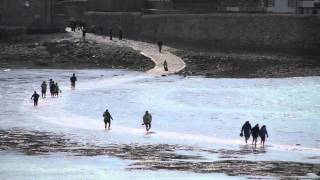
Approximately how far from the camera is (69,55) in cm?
6888

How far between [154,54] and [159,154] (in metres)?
38.9

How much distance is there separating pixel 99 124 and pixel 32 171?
12.8m

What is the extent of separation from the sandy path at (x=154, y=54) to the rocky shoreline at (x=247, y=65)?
777 millimetres

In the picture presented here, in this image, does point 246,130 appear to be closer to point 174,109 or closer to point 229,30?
point 174,109

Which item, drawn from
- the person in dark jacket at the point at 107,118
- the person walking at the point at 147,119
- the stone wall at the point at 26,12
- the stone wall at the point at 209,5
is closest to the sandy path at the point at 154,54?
the stone wall at the point at 26,12

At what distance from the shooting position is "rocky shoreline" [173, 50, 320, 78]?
6122 centimetres

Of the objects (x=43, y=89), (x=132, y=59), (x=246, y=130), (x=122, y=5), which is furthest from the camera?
(x=122, y=5)

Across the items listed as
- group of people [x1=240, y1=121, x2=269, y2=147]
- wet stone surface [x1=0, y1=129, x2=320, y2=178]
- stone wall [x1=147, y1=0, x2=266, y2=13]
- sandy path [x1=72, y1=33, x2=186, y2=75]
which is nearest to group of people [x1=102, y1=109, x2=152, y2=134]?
wet stone surface [x1=0, y1=129, x2=320, y2=178]

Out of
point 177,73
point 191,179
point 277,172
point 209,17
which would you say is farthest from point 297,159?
point 209,17

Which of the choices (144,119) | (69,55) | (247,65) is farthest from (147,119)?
(69,55)

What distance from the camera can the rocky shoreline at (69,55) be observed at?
2618 inches

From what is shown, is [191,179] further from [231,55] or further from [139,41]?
[139,41]

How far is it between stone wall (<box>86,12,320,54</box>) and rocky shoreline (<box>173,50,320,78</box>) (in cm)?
180

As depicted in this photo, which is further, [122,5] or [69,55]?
[122,5]
